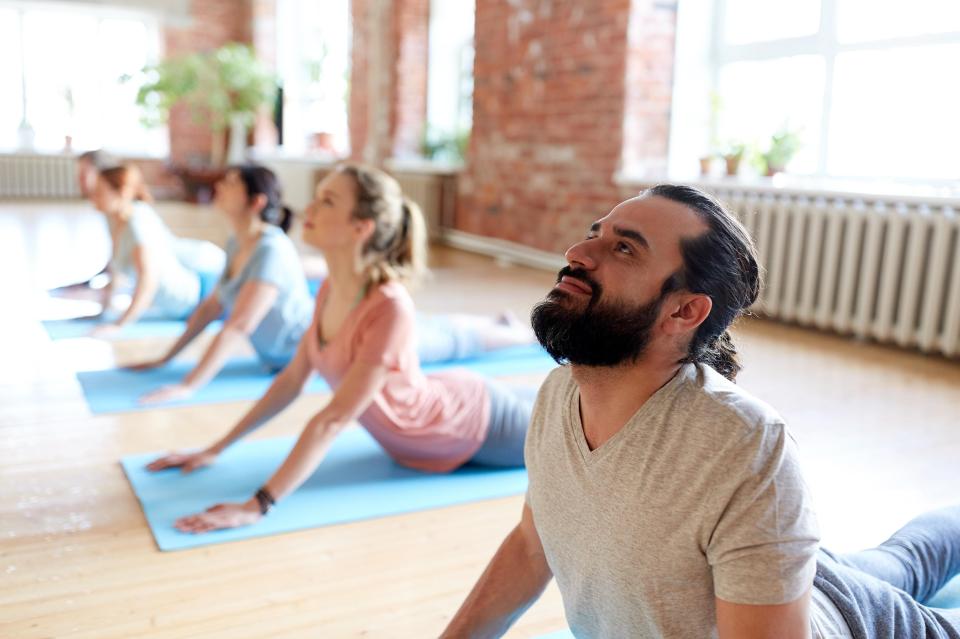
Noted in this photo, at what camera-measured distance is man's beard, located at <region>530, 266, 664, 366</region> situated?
0.99m

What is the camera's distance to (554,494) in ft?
3.63

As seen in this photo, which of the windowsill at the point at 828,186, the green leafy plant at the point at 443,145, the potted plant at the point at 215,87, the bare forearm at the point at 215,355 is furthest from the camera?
the potted plant at the point at 215,87

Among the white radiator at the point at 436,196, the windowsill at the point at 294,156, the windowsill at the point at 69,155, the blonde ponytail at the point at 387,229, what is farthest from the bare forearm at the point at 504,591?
the windowsill at the point at 69,155

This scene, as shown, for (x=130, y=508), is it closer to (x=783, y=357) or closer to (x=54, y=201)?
(x=783, y=357)

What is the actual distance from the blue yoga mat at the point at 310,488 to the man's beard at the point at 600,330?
4.13ft

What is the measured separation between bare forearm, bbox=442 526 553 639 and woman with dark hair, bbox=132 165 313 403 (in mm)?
1907

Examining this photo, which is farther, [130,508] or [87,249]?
[87,249]

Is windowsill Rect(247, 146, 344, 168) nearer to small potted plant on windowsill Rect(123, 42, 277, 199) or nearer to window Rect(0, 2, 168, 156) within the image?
small potted plant on windowsill Rect(123, 42, 277, 199)

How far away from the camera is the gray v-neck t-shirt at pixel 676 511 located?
0.89m

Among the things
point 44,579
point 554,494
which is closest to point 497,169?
point 44,579

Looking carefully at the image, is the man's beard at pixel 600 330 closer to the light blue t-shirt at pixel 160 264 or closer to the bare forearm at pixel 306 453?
the bare forearm at pixel 306 453

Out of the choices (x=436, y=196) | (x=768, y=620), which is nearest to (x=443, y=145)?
(x=436, y=196)

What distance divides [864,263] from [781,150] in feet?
3.11

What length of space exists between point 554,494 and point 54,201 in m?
11.3
